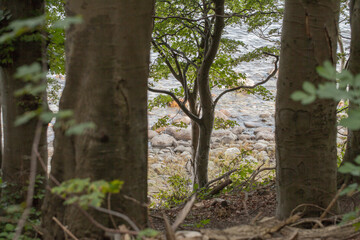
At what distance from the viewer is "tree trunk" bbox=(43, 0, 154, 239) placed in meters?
2.20

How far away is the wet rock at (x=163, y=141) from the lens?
16.9 meters

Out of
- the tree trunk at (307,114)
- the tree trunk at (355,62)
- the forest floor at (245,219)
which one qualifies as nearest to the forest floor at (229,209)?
the forest floor at (245,219)

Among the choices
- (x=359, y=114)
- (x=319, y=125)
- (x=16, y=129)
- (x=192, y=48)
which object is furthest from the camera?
(x=192, y=48)

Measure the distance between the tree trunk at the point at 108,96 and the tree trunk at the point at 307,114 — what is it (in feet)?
3.73

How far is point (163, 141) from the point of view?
17.0m

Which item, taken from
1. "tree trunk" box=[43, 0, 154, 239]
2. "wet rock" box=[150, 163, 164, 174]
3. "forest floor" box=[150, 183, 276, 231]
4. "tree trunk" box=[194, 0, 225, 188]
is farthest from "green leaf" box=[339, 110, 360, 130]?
"wet rock" box=[150, 163, 164, 174]

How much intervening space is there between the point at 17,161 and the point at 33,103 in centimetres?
66

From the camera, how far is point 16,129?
406 centimetres

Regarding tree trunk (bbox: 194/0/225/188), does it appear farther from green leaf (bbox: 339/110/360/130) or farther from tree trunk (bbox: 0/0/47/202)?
A: green leaf (bbox: 339/110/360/130)

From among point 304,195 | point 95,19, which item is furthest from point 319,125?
point 95,19

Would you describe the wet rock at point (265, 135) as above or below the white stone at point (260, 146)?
above

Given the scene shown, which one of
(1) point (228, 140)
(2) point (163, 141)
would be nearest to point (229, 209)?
(2) point (163, 141)

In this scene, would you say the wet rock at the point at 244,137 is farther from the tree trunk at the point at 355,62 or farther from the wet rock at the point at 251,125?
the tree trunk at the point at 355,62

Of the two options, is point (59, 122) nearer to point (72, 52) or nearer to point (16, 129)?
point (72, 52)
